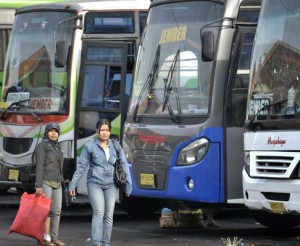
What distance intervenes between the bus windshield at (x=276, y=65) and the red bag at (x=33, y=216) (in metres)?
2.76

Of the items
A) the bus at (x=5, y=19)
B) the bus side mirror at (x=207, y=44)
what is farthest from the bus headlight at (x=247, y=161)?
the bus at (x=5, y=19)

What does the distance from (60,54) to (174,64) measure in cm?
339

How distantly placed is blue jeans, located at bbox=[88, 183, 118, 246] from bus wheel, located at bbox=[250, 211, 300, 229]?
10.8 feet

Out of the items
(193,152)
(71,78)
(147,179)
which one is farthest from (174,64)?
(71,78)

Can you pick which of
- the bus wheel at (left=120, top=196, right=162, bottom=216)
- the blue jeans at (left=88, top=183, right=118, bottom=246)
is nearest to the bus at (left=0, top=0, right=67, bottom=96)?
the bus wheel at (left=120, top=196, right=162, bottom=216)

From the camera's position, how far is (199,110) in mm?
15234

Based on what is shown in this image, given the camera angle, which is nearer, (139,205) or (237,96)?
(237,96)

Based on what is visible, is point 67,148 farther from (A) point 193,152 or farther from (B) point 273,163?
(B) point 273,163

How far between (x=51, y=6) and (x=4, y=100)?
1791 millimetres

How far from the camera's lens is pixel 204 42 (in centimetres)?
1488

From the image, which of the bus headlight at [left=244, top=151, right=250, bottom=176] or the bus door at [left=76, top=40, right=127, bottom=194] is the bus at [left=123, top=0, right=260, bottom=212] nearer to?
the bus headlight at [left=244, top=151, right=250, bottom=176]

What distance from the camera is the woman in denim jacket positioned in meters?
13.3

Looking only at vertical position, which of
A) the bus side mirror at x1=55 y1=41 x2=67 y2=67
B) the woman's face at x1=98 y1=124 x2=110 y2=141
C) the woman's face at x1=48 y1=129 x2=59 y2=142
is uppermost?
the bus side mirror at x1=55 y1=41 x2=67 y2=67

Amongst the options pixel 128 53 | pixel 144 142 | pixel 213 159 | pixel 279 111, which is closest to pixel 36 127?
pixel 128 53
